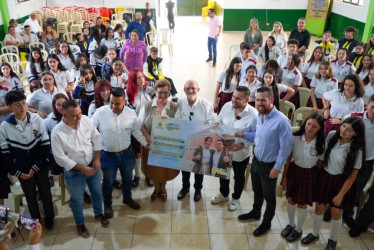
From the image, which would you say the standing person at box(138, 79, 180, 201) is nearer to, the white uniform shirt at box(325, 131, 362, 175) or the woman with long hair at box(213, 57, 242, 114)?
the woman with long hair at box(213, 57, 242, 114)

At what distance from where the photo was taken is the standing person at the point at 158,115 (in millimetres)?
3289

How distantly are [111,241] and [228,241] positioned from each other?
1.19 metres

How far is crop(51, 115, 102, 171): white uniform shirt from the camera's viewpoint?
2824 millimetres

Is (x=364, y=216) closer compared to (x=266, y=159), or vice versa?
(x=266, y=159)

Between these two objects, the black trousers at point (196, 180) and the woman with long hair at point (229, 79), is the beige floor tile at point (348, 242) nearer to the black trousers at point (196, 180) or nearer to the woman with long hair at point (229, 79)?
the black trousers at point (196, 180)

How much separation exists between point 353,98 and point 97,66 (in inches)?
175

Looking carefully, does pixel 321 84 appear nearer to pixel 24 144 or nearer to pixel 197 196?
pixel 197 196

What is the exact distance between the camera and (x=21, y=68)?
693cm

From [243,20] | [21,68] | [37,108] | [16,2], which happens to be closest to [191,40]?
[243,20]

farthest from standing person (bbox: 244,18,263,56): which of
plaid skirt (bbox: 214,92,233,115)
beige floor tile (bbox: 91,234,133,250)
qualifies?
beige floor tile (bbox: 91,234,133,250)

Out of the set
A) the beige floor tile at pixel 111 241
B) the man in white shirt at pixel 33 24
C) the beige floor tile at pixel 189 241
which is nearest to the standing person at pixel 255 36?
the beige floor tile at pixel 189 241

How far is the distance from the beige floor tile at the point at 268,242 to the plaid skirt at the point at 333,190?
0.62 m

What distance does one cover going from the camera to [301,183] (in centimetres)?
291

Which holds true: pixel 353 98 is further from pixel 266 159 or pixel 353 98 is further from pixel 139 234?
pixel 139 234
